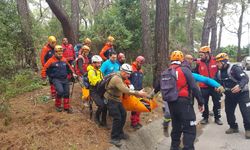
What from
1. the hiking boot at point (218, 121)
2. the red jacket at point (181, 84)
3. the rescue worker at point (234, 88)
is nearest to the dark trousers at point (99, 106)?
the red jacket at point (181, 84)

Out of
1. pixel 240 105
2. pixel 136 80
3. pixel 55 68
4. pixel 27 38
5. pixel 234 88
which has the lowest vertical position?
→ pixel 240 105

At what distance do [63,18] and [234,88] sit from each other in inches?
296

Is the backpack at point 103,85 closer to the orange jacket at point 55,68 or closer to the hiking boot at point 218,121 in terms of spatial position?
the orange jacket at point 55,68

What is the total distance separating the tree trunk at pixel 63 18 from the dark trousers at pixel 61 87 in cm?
472

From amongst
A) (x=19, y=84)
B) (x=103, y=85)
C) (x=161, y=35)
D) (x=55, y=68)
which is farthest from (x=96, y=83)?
(x=161, y=35)

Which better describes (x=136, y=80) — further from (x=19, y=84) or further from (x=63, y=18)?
(x=63, y=18)

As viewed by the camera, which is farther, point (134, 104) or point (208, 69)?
point (208, 69)

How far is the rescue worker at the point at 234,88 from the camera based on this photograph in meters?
8.25

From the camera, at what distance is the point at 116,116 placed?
7.11 meters

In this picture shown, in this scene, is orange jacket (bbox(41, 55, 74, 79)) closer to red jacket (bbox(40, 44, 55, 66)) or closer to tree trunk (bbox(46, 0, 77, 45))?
red jacket (bbox(40, 44, 55, 66))

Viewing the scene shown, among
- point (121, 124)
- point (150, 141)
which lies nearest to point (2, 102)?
point (121, 124)

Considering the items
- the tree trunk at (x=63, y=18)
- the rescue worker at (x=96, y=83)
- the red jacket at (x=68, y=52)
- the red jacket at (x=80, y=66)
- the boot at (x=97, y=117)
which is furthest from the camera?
the tree trunk at (x=63, y=18)

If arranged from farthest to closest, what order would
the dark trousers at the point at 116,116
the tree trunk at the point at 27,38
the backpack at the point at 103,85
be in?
the tree trunk at the point at 27,38, the backpack at the point at 103,85, the dark trousers at the point at 116,116

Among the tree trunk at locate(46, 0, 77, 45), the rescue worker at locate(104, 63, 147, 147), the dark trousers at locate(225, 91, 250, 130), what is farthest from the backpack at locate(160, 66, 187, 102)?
the tree trunk at locate(46, 0, 77, 45)
